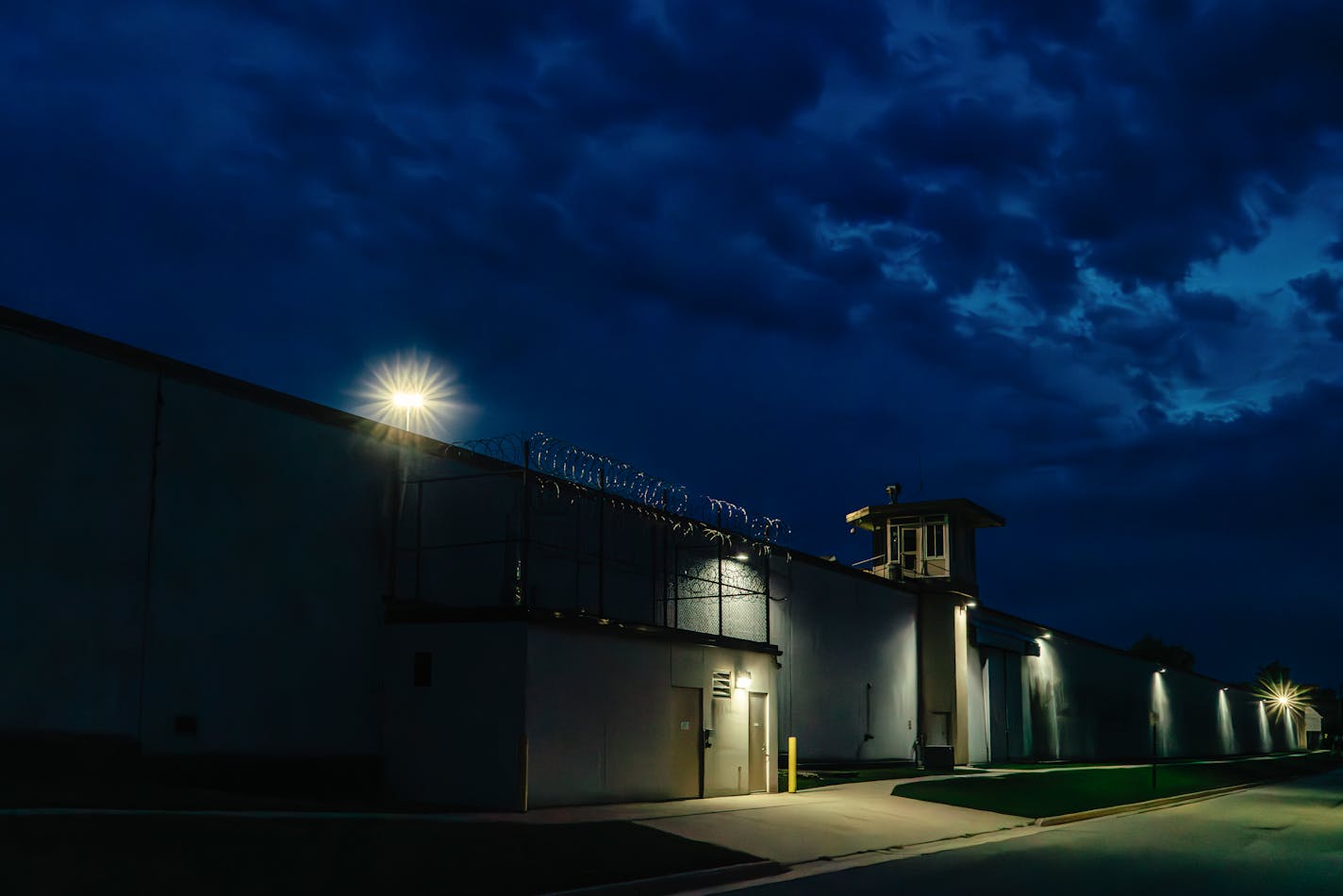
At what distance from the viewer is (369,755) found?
22312 millimetres

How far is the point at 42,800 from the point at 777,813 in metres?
12.7

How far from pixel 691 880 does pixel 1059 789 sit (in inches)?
771

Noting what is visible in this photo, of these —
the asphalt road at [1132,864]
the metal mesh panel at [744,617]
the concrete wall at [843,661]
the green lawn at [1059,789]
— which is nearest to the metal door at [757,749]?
the green lawn at [1059,789]

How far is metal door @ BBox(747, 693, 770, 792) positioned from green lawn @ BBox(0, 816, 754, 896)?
35.5ft

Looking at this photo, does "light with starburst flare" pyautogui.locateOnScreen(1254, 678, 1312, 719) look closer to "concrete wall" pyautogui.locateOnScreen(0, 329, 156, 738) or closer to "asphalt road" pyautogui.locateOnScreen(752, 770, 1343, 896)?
"asphalt road" pyautogui.locateOnScreen(752, 770, 1343, 896)

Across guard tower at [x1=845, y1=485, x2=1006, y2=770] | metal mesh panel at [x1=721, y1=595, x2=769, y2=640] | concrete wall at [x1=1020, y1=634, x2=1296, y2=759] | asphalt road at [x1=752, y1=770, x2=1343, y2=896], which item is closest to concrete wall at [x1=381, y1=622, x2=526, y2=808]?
asphalt road at [x1=752, y1=770, x2=1343, y2=896]

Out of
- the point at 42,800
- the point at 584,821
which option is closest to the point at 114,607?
the point at 42,800

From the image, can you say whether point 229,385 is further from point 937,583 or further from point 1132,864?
point 937,583

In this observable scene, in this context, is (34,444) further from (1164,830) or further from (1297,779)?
(1297,779)

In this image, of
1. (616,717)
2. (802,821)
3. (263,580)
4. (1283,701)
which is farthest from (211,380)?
(1283,701)

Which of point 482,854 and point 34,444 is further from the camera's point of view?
point 34,444

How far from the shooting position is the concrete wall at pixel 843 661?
36125 millimetres

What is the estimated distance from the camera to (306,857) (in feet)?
43.8

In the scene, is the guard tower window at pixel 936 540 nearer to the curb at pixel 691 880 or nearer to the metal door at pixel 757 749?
the metal door at pixel 757 749
